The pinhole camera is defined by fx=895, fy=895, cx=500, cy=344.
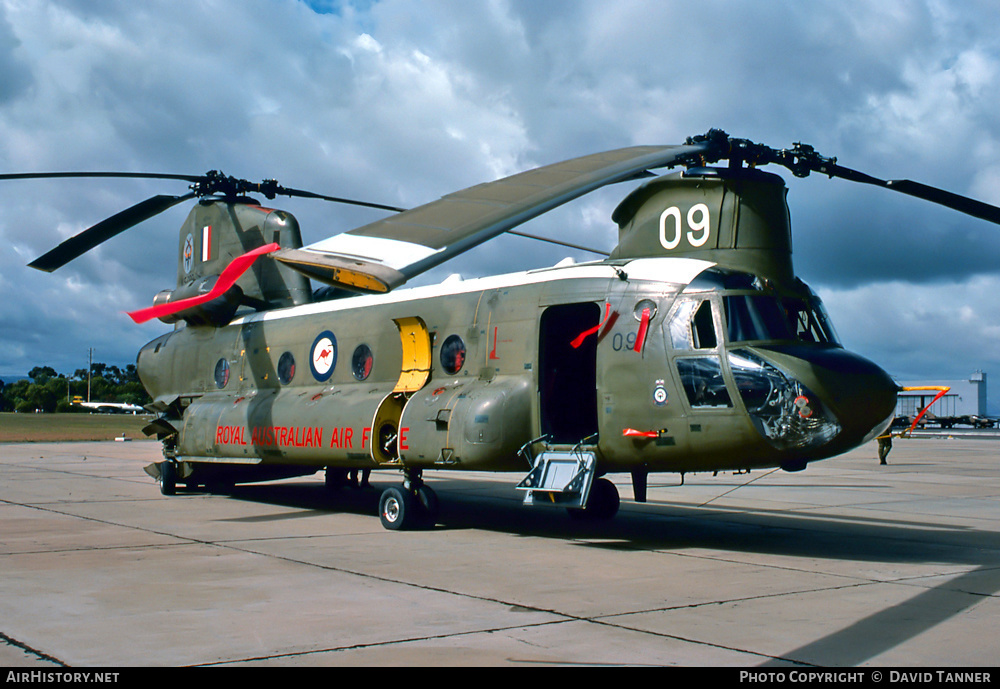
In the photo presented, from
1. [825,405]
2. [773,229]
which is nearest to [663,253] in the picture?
[773,229]

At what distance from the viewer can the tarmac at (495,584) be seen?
19.0ft

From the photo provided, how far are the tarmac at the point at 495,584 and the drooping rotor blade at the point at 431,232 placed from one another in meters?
2.49

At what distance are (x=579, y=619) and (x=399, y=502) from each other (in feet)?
18.9

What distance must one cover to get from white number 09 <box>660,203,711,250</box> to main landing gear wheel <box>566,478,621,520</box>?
3781 mm

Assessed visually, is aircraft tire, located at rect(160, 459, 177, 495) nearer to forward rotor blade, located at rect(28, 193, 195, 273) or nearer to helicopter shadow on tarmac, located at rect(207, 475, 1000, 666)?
helicopter shadow on tarmac, located at rect(207, 475, 1000, 666)

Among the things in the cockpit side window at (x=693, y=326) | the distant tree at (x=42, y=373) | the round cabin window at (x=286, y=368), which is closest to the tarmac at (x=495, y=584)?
the round cabin window at (x=286, y=368)

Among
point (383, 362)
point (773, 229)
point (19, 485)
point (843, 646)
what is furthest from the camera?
point (19, 485)

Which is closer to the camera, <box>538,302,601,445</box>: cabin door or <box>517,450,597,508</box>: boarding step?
<box>517,450,597,508</box>: boarding step

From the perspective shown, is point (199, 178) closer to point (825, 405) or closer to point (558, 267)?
point (558, 267)

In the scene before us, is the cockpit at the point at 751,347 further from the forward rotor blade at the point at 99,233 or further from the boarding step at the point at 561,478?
the forward rotor blade at the point at 99,233

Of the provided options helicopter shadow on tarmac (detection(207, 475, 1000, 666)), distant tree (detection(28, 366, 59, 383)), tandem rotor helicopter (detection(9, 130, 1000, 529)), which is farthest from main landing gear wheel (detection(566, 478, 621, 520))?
distant tree (detection(28, 366, 59, 383))

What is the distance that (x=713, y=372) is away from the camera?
32.3ft

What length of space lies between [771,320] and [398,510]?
18.0ft

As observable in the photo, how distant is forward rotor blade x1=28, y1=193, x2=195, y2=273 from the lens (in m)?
15.0
